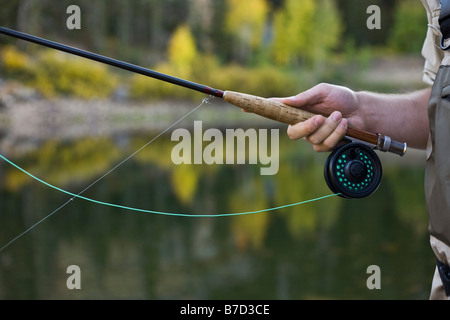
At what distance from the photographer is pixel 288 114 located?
3.95ft

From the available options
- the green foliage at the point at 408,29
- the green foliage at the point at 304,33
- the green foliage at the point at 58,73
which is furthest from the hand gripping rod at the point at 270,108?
the green foliage at the point at 408,29

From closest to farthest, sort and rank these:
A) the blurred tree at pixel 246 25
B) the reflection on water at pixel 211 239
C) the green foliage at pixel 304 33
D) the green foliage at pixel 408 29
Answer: the reflection on water at pixel 211 239 < the green foliage at pixel 304 33 < the blurred tree at pixel 246 25 < the green foliage at pixel 408 29

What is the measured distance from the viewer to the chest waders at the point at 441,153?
0.94 meters

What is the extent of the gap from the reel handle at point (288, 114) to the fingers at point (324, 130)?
28mm

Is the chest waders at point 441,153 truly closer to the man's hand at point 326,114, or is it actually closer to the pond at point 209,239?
the man's hand at point 326,114

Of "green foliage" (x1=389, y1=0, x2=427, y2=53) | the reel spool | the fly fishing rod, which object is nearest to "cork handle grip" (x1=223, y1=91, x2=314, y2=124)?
the fly fishing rod

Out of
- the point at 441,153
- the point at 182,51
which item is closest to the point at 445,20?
the point at 441,153

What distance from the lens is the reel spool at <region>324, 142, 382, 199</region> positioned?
1.14 metres

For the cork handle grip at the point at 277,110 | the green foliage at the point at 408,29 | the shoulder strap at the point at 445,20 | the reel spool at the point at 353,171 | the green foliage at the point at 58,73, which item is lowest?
the reel spool at the point at 353,171

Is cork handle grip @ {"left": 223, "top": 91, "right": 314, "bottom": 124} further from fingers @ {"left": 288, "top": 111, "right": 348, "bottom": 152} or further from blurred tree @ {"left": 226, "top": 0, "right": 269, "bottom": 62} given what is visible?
blurred tree @ {"left": 226, "top": 0, "right": 269, "bottom": 62}

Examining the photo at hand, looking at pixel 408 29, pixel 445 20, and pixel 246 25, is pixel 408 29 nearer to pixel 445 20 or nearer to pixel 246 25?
pixel 246 25

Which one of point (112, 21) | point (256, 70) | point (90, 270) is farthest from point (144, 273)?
point (112, 21)

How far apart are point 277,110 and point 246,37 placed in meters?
27.1

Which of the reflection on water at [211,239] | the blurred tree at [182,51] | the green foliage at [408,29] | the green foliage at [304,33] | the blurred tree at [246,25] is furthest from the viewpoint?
the green foliage at [408,29]
